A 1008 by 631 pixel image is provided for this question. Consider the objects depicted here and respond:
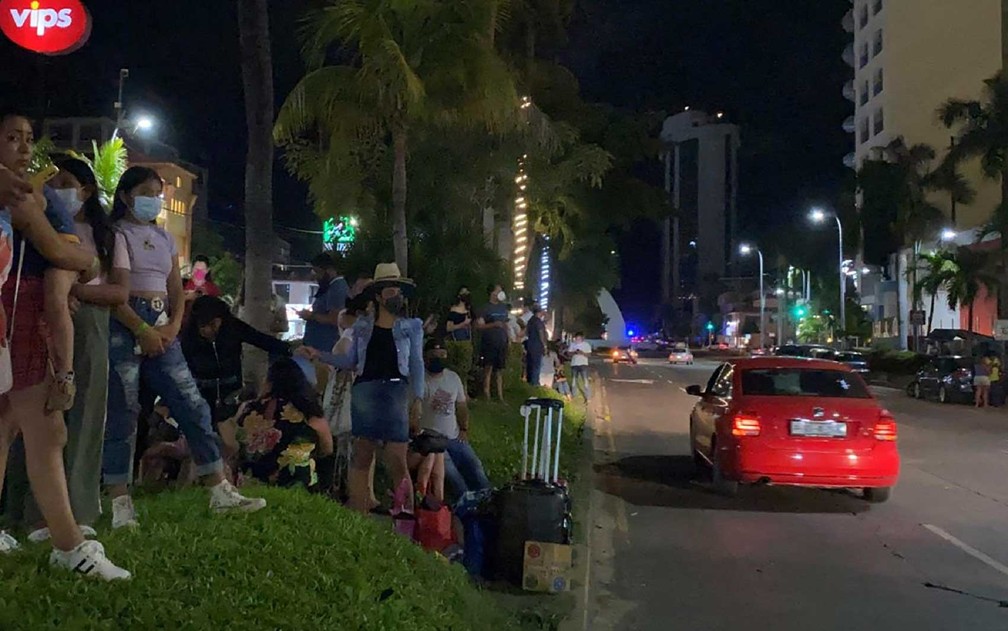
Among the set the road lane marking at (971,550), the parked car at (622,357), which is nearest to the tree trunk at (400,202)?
the road lane marking at (971,550)

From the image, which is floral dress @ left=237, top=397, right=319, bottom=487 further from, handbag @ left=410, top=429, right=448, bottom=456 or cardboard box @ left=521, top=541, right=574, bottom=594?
cardboard box @ left=521, top=541, right=574, bottom=594

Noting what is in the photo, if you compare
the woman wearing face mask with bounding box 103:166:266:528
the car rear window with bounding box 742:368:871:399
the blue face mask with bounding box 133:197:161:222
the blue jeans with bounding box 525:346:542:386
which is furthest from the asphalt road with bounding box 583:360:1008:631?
the blue jeans with bounding box 525:346:542:386

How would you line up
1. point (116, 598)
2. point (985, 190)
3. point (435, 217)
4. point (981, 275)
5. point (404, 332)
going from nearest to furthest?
1. point (116, 598)
2. point (404, 332)
3. point (435, 217)
4. point (981, 275)
5. point (985, 190)

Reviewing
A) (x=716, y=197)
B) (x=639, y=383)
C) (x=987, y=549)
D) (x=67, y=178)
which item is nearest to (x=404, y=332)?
(x=67, y=178)

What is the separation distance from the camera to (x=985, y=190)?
6031cm

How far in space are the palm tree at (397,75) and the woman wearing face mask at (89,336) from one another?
788 cm

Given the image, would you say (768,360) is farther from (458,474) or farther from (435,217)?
(435,217)

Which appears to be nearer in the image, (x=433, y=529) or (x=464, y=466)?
(x=433, y=529)

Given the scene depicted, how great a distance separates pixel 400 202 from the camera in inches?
542

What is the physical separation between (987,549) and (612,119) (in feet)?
77.0

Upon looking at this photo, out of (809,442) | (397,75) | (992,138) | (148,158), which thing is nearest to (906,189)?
(992,138)

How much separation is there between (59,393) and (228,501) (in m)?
1.52

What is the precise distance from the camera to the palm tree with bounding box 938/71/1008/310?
3750 centimetres

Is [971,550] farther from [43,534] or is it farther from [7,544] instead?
[7,544]
